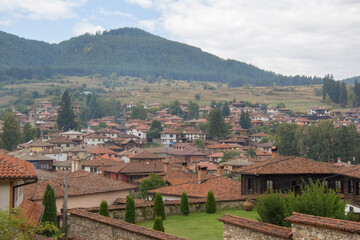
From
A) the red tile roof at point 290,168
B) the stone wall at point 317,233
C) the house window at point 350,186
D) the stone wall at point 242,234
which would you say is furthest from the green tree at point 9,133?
the stone wall at point 317,233

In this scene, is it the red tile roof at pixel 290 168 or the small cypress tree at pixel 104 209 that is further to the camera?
the red tile roof at pixel 290 168

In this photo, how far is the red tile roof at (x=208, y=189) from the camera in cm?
3170

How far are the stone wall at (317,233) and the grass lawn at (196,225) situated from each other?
704 centimetres

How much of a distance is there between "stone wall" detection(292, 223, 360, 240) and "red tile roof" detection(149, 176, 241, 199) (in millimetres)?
20334

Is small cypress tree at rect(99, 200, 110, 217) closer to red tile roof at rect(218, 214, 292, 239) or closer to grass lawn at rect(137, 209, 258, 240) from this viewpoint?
grass lawn at rect(137, 209, 258, 240)

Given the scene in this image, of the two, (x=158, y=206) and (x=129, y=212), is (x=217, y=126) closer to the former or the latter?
(x=158, y=206)

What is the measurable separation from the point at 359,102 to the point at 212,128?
75.5 meters

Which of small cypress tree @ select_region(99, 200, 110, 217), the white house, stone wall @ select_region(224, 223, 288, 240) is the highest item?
stone wall @ select_region(224, 223, 288, 240)

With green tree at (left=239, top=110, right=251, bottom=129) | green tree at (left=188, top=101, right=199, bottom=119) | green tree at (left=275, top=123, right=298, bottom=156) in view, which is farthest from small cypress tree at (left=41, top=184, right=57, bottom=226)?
green tree at (left=188, top=101, right=199, bottom=119)

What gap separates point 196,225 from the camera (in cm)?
2042

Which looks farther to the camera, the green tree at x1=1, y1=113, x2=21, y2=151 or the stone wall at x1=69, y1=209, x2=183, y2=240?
the green tree at x1=1, y1=113, x2=21, y2=151

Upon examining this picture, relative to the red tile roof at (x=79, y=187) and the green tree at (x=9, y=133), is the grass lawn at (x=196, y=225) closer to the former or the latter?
the red tile roof at (x=79, y=187)

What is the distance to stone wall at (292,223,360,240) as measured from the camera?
32.2 ft

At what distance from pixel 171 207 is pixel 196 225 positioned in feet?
14.5
